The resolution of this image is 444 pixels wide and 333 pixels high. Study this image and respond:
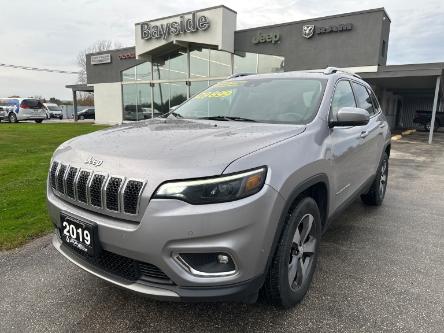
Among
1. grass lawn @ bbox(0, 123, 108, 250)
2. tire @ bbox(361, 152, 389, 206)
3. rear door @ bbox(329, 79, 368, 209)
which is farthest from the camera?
tire @ bbox(361, 152, 389, 206)

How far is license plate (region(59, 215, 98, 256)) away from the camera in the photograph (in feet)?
6.97

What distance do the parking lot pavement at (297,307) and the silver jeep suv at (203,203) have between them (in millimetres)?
225

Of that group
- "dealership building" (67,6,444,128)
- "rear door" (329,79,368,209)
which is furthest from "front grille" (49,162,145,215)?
"dealership building" (67,6,444,128)

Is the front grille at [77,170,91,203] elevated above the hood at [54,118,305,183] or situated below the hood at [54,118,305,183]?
below

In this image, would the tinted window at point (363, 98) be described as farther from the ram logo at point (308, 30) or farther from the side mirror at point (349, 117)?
the ram logo at point (308, 30)

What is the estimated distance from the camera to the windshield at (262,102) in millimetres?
3064

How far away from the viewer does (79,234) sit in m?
2.24

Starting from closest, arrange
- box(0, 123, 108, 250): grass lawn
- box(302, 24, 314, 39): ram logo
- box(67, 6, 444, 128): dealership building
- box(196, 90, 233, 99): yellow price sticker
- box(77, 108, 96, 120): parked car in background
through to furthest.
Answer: box(196, 90, 233, 99): yellow price sticker → box(0, 123, 108, 250): grass lawn → box(67, 6, 444, 128): dealership building → box(302, 24, 314, 39): ram logo → box(77, 108, 96, 120): parked car in background

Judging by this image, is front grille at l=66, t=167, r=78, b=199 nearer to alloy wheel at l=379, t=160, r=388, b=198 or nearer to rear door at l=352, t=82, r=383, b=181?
rear door at l=352, t=82, r=383, b=181

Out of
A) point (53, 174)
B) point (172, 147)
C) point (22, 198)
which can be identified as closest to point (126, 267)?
point (172, 147)

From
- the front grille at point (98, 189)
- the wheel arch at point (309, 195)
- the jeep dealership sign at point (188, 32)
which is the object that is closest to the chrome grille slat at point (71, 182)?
the front grille at point (98, 189)

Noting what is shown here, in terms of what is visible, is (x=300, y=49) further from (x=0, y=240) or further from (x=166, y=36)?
(x=0, y=240)

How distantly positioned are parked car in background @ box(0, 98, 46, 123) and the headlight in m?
28.6

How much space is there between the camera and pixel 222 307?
8.41 feet
